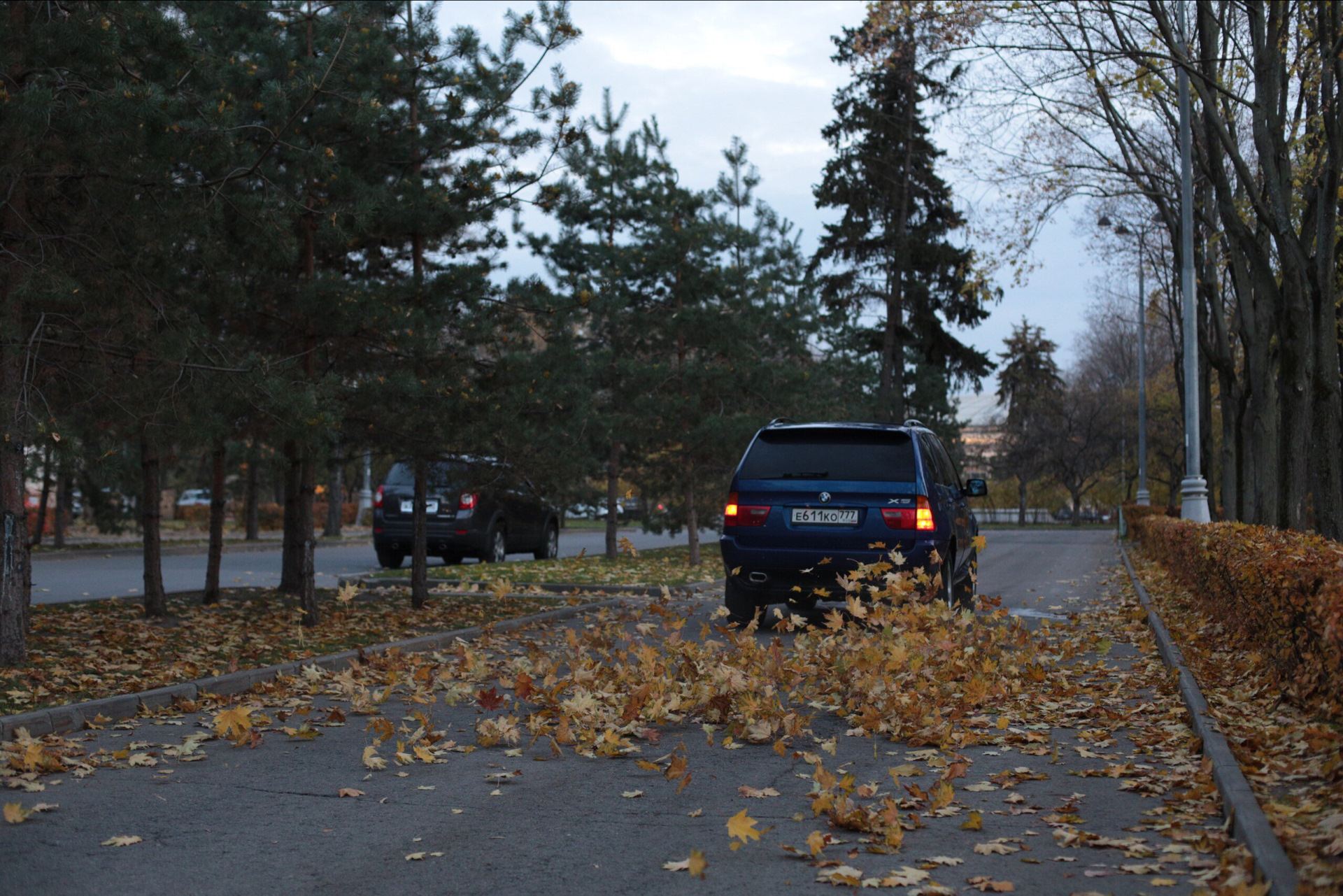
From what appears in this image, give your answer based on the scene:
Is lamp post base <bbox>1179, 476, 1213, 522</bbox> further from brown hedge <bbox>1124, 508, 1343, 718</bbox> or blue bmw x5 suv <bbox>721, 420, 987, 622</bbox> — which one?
blue bmw x5 suv <bbox>721, 420, 987, 622</bbox>

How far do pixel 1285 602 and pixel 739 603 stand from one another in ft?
18.4

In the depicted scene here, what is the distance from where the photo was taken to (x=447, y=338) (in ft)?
41.0

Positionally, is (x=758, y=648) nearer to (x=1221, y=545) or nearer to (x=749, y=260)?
(x=1221, y=545)

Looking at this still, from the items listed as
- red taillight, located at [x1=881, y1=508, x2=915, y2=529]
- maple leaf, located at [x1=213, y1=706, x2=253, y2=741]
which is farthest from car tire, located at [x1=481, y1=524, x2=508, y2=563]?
maple leaf, located at [x1=213, y1=706, x2=253, y2=741]

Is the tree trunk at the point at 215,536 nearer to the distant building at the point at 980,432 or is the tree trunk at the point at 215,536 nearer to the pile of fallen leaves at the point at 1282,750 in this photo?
the pile of fallen leaves at the point at 1282,750

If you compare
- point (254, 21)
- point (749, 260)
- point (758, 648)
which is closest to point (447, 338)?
point (254, 21)

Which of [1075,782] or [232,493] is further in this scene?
[232,493]

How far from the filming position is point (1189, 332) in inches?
798

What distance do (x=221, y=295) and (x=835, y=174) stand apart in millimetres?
29666

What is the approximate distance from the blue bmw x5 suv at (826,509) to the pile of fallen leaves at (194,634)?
126 inches

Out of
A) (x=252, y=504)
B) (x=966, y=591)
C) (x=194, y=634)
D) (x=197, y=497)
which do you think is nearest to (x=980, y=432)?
(x=197, y=497)

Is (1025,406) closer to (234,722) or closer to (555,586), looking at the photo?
(555,586)

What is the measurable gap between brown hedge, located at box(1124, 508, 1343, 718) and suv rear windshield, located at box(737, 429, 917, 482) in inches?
112

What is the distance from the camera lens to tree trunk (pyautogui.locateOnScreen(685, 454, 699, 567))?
23.8m
